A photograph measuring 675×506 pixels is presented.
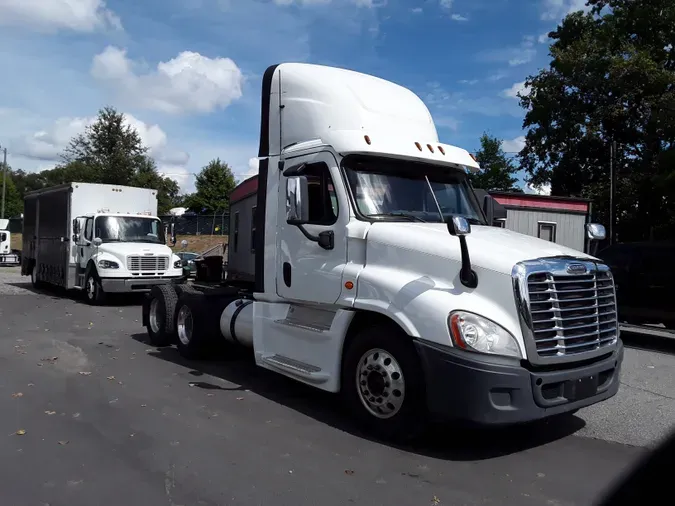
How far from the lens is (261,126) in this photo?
268 inches

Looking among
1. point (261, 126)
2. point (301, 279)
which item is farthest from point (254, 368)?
point (261, 126)

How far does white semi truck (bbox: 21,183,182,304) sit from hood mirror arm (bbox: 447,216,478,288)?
1171cm

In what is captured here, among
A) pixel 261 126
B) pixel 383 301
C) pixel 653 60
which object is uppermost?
pixel 653 60

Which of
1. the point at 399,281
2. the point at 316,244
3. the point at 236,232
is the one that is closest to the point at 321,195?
the point at 316,244

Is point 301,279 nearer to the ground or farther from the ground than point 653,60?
nearer to the ground

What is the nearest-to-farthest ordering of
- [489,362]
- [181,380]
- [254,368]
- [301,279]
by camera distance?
[489,362], [301,279], [181,380], [254,368]

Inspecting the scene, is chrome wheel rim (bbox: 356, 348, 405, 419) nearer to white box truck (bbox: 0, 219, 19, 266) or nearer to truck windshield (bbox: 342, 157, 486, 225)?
truck windshield (bbox: 342, 157, 486, 225)

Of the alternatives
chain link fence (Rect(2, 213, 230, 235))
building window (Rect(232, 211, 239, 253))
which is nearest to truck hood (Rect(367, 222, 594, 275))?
building window (Rect(232, 211, 239, 253))

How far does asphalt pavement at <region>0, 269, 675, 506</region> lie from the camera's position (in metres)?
4.12

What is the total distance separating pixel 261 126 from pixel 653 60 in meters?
26.3

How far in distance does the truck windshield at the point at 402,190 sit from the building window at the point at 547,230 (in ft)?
63.0

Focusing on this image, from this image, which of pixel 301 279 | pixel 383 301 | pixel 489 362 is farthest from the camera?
pixel 301 279

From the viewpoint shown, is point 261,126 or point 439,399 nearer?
point 439,399

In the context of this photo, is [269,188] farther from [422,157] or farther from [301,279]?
[422,157]
